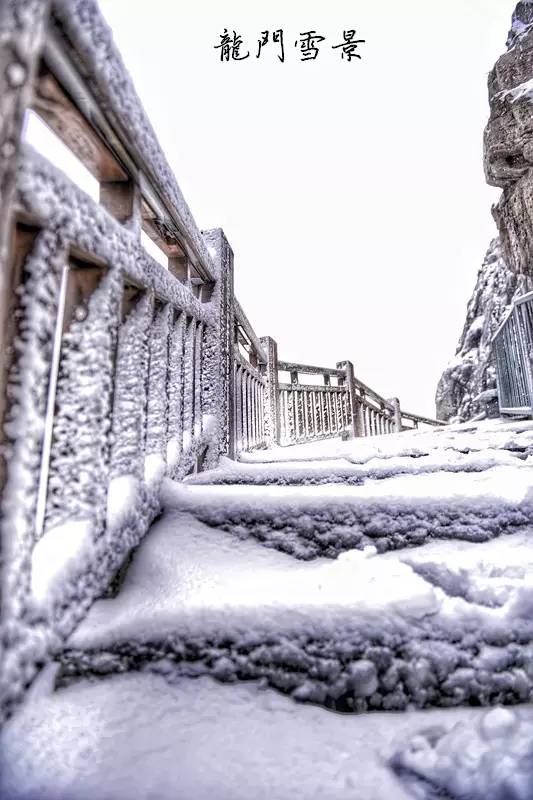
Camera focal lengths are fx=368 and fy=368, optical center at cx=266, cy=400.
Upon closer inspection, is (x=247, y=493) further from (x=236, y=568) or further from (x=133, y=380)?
(x=133, y=380)

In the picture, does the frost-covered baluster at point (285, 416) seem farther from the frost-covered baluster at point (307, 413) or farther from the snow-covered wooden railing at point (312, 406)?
the frost-covered baluster at point (307, 413)

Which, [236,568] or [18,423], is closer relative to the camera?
[18,423]

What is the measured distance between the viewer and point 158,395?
3.82 ft

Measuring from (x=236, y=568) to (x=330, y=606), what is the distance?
0.85ft

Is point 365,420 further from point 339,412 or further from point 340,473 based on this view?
point 340,473

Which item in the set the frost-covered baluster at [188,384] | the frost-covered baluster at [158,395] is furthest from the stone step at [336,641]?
the frost-covered baluster at [188,384]

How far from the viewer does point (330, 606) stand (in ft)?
2.23

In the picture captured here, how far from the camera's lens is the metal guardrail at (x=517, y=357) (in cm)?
457

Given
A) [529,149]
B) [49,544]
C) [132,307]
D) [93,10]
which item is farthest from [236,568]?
[529,149]

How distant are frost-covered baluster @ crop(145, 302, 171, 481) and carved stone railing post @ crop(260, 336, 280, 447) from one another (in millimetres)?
2535

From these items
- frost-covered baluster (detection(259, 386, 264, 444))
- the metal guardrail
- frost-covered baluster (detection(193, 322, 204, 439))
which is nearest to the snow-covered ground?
frost-covered baluster (detection(193, 322, 204, 439))

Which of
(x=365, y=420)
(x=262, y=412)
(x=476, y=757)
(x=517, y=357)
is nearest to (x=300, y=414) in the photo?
(x=262, y=412)

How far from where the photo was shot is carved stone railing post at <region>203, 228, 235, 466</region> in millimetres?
1881

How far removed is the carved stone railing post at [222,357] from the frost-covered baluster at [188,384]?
26 cm
